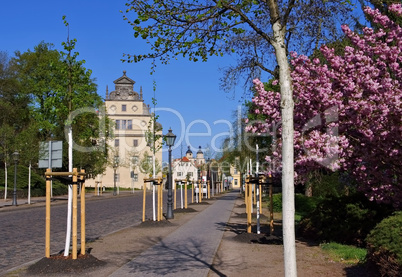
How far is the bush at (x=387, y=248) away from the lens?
6625 mm

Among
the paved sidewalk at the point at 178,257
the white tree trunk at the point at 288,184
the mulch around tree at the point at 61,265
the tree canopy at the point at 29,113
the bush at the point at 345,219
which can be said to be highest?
the tree canopy at the point at 29,113

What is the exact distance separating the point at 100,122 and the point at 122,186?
124 ft

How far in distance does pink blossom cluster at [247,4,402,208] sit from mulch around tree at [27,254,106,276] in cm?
496

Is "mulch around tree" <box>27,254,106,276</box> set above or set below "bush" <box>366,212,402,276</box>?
below

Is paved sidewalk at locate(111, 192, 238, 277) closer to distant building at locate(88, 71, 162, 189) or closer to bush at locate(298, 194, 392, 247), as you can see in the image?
bush at locate(298, 194, 392, 247)

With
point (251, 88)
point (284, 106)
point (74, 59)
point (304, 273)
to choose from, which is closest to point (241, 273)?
point (304, 273)

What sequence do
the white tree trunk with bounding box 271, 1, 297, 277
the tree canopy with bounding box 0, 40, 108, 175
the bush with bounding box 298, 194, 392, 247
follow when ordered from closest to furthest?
the white tree trunk with bounding box 271, 1, 297, 277 < the bush with bounding box 298, 194, 392, 247 < the tree canopy with bounding box 0, 40, 108, 175

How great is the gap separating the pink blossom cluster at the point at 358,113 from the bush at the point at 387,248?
2.72m

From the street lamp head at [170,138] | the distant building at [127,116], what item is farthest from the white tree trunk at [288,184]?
the distant building at [127,116]

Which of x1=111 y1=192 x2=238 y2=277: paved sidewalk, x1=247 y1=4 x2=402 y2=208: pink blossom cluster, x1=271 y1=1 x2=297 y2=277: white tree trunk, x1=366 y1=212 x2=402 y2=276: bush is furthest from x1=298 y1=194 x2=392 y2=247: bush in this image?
x1=271 y1=1 x2=297 y2=277: white tree trunk

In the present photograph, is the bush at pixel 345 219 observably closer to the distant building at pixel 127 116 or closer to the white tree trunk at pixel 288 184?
the white tree trunk at pixel 288 184

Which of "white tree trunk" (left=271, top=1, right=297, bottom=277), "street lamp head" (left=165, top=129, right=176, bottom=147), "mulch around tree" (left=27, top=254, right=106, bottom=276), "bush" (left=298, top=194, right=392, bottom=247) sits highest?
"street lamp head" (left=165, top=129, right=176, bottom=147)

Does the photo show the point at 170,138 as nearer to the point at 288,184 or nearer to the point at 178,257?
the point at 178,257

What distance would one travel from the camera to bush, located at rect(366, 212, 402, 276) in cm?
662
